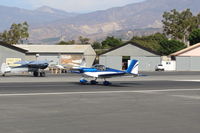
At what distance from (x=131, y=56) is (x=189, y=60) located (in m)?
12.2

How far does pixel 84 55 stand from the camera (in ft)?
284

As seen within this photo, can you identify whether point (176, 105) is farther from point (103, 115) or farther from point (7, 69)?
point (7, 69)

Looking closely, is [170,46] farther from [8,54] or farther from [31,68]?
[31,68]

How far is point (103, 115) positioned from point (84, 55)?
226ft

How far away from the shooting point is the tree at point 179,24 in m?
148

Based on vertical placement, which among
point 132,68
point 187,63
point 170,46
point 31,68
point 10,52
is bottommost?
point 31,68

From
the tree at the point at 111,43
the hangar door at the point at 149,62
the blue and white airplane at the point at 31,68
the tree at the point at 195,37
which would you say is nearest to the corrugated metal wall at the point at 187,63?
the hangar door at the point at 149,62

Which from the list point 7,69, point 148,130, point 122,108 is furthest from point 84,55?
point 148,130

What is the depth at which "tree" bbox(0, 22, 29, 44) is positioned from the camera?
126875mm

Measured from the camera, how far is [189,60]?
294 feet

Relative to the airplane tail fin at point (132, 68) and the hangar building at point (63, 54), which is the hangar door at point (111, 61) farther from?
the airplane tail fin at point (132, 68)

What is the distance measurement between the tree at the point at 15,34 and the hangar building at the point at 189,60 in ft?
178

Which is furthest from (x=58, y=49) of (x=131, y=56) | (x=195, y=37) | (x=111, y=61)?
(x=195, y=37)

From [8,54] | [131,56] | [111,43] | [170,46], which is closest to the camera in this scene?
[8,54]
